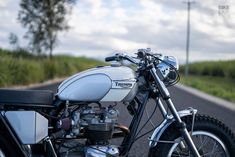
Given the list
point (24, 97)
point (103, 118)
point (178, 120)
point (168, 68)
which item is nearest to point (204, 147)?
point (178, 120)

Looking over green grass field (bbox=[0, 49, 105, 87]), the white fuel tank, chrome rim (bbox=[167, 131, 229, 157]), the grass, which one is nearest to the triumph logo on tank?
the white fuel tank

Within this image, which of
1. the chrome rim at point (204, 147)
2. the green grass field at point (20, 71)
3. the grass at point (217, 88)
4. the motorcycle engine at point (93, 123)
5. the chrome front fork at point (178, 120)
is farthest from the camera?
the grass at point (217, 88)

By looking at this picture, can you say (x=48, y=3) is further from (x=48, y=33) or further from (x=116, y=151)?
(x=116, y=151)

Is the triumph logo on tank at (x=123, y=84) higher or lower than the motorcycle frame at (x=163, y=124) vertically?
higher

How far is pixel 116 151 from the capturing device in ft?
16.0

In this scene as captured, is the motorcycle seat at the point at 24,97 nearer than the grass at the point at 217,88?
Yes

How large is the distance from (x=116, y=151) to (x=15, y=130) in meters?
0.89

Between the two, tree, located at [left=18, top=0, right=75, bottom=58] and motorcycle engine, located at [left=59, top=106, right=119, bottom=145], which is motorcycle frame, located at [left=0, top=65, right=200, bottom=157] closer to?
motorcycle engine, located at [left=59, top=106, right=119, bottom=145]

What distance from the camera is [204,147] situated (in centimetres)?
511

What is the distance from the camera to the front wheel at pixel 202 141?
4988 millimetres

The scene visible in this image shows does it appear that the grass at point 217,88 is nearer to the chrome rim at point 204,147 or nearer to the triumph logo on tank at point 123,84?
the chrome rim at point 204,147

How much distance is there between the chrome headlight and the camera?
5.06m

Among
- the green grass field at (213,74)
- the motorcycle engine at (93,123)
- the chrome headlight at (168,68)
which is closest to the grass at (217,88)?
the green grass field at (213,74)

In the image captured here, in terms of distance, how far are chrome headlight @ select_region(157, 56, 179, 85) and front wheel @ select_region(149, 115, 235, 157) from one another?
0.38 metres
